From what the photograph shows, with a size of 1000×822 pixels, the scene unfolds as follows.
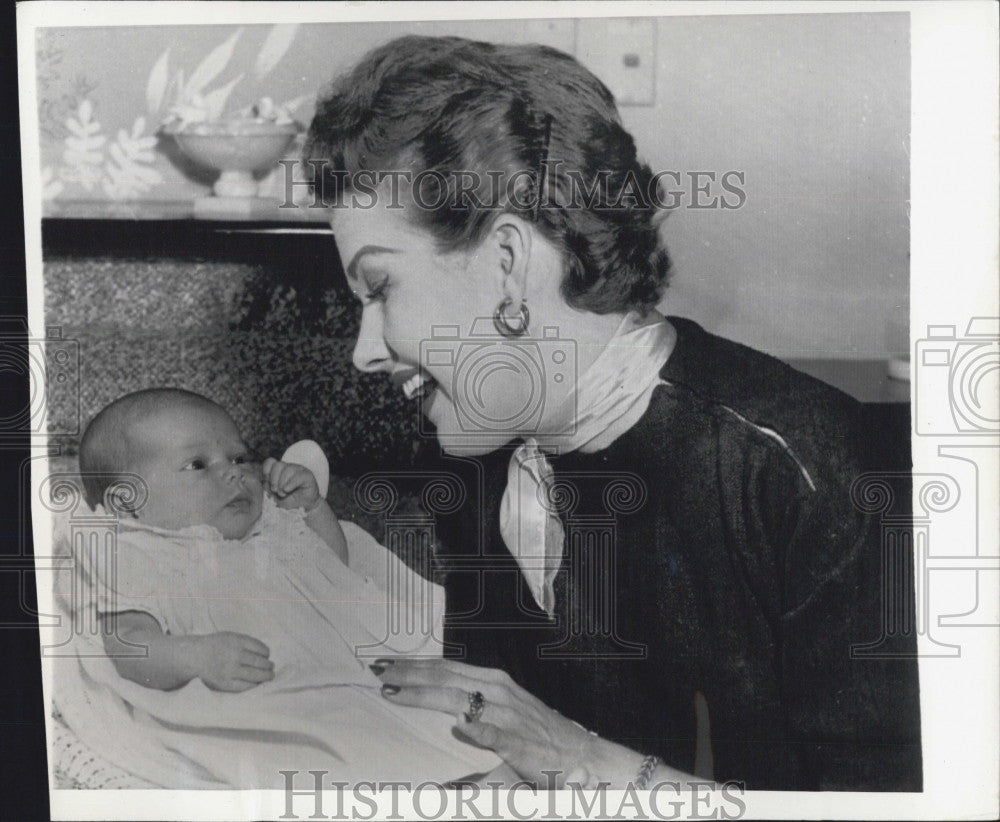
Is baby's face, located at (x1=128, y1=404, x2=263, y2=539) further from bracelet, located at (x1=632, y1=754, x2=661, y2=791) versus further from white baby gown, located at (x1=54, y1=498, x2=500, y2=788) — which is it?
bracelet, located at (x1=632, y1=754, x2=661, y2=791)

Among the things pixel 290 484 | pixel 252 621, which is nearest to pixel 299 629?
pixel 252 621

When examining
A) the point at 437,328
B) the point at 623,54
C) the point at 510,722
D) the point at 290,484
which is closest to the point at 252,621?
the point at 290,484

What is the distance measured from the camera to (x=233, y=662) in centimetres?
184

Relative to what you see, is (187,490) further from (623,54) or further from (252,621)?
(623,54)

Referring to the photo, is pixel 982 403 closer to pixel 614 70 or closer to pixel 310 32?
pixel 614 70

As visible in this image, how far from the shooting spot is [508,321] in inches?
71.0

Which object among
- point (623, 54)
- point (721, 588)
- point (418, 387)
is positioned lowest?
point (721, 588)

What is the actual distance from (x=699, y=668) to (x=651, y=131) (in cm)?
92

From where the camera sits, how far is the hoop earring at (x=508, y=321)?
5.90 ft

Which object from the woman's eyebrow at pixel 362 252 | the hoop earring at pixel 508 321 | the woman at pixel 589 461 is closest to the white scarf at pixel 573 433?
the woman at pixel 589 461

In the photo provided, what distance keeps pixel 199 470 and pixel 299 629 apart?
33 cm

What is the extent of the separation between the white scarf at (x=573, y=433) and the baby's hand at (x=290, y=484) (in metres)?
0.33

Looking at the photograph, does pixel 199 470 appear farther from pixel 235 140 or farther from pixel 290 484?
pixel 235 140

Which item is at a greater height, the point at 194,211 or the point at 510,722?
the point at 194,211
